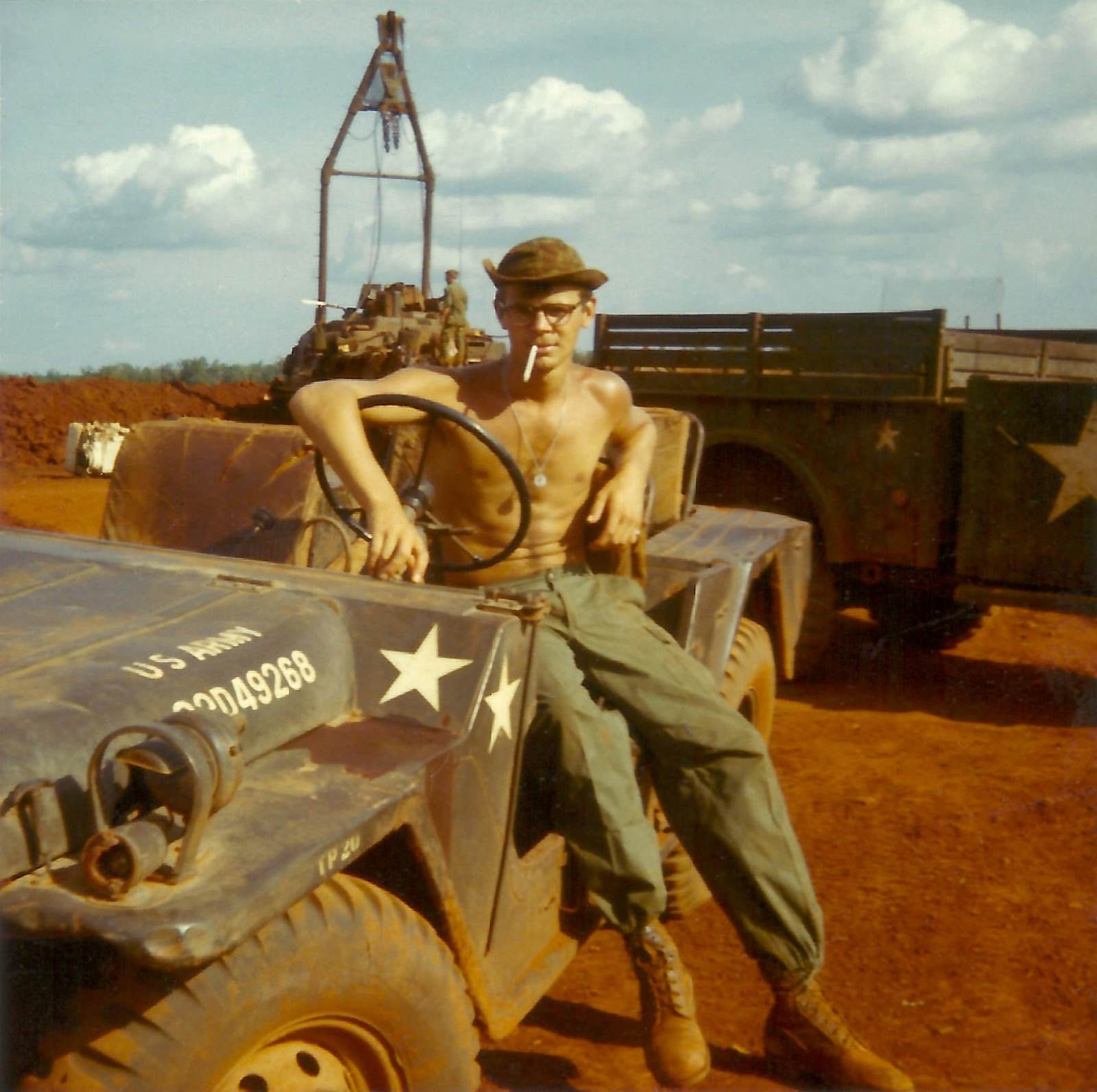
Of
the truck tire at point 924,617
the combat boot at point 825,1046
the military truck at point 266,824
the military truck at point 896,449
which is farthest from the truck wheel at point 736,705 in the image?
the truck tire at point 924,617

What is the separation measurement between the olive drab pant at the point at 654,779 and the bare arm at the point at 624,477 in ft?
0.63

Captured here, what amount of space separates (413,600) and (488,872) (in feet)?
1.74

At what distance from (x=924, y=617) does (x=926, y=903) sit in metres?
4.05

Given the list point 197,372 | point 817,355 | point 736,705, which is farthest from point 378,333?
point 197,372

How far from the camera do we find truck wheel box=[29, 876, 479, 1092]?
1.70 metres

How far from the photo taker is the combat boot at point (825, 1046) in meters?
2.92

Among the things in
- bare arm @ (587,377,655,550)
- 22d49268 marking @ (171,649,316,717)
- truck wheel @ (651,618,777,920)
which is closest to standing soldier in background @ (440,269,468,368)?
truck wheel @ (651,618,777,920)

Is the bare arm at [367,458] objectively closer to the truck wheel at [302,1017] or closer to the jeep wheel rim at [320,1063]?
the truck wheel at [302,1017]

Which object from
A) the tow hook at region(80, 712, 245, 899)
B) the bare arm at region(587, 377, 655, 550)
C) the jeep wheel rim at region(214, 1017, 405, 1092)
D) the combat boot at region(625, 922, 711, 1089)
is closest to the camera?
the tow hook at region(80, 712, 245, 899)

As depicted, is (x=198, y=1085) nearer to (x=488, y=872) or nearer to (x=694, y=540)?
(x=488, y=872)

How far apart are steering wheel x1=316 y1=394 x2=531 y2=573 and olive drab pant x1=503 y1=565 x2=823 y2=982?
0.58 feet

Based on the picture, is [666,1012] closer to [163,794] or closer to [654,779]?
[654,779]

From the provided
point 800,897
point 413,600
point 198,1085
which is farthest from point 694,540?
point 198,1085

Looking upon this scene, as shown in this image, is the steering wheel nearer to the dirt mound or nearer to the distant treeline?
the dirt mound
